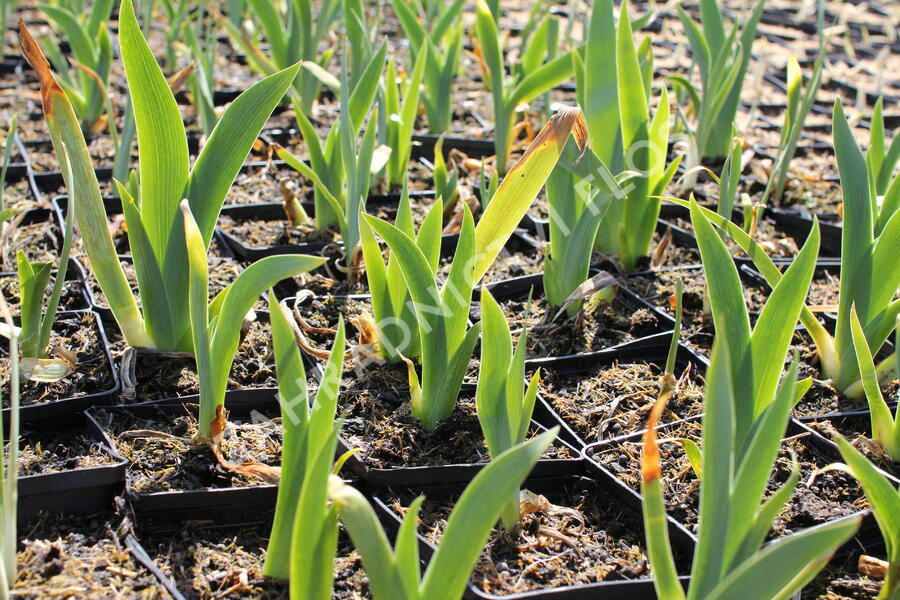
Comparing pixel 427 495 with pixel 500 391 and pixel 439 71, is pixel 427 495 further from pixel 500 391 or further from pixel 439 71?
pixel 439 71

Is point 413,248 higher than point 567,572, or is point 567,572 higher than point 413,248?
point 413,248

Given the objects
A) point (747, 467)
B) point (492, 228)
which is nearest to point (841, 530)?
point (747, 467)

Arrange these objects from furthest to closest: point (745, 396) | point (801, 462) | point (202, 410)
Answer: point (801, 462)
point (202, 410)
point (745, 396)

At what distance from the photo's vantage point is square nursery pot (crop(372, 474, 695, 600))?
0.98 m

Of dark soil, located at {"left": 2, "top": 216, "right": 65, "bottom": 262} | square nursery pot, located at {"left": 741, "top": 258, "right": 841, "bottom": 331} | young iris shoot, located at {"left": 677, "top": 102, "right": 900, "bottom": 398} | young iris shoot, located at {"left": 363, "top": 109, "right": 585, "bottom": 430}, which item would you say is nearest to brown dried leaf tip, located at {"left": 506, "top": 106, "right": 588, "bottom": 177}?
young iris shoot, located at {"left": 363, "top": 109, "right": 585, "bottom": 430}

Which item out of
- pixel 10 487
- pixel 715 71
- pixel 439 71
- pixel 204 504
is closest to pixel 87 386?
pixel 204 504

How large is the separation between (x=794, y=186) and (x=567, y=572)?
158 cm

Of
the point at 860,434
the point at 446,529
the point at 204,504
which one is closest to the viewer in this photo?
the point at 446,529

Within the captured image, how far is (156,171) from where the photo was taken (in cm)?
120

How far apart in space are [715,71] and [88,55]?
148 centimetres

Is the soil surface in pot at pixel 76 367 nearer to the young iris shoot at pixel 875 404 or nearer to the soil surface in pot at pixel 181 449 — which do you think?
the soil surface in pot at pixel 181 449

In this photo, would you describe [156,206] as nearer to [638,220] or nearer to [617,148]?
[617,148]

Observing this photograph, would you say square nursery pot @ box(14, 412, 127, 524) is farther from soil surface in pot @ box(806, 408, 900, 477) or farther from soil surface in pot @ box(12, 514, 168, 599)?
soil surface in pot @ box(806, 408, 900, 477)

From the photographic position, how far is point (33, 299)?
126 cm
